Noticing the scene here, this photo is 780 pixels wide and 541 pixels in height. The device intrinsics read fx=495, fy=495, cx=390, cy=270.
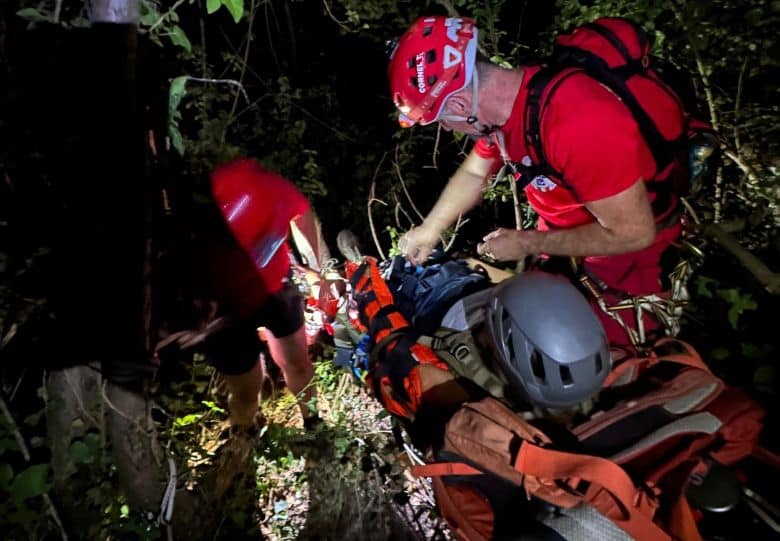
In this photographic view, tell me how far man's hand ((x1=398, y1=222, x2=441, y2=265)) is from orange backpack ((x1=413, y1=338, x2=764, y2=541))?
150 cm

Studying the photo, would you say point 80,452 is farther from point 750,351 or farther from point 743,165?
point 743,165

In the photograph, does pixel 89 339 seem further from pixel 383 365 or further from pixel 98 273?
pixel 383 365

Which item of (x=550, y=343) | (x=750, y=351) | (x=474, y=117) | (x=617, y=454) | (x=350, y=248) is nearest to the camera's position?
(x=617, y=454)

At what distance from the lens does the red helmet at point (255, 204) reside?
8.79 ft

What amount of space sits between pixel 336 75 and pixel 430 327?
5781 millimetres

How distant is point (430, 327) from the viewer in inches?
119

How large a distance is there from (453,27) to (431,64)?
0.81 feet

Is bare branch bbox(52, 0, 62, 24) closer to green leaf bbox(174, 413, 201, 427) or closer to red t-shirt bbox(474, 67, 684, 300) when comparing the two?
red t-shirt bbox(474, 67, 684, 300)

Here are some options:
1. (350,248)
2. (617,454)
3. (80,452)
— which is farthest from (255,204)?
(617,454)

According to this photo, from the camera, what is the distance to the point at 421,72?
2449 mm

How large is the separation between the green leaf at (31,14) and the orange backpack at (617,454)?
2267 mm

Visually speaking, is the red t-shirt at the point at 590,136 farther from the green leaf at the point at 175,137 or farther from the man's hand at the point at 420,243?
the green leaf at the point at 175,137

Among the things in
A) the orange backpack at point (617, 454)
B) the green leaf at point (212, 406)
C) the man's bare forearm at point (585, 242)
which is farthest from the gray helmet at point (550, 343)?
the green leaf at point (212, 406)

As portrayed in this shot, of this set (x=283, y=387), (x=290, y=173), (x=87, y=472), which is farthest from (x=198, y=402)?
(x=290, y=173)
